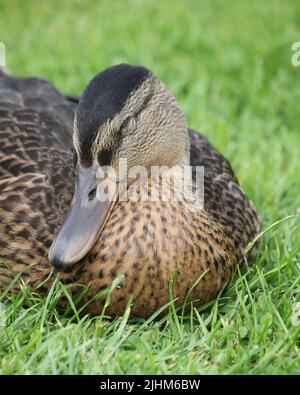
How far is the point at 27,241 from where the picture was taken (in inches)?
136

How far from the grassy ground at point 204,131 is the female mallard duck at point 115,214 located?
137 millimetres

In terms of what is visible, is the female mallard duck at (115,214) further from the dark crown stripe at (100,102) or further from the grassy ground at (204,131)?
the grassy ground at (204,131)

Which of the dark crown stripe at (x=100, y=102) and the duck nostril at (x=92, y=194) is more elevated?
the dark crown stripe at (x=100, y=102)

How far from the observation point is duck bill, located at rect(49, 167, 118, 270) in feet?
10.5

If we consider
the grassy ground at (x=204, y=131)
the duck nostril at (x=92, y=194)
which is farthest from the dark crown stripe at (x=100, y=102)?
the grassy ground at (x=204, y=131)

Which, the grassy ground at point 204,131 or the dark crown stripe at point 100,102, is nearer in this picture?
the grassy ground at point 204,131

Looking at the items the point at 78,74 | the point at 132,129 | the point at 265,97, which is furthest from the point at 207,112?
the point at 132,129

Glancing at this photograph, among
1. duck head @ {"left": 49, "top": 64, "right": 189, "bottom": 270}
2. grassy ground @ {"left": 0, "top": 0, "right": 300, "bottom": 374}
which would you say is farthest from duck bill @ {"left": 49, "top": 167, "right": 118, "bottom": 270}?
grassy ground @ {"left": 0, "top": 0, "right": 300, "bottom": 374}

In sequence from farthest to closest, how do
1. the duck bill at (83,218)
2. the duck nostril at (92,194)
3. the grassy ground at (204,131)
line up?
the duck nostril at (92,194)
the duck bill at (83,218)
the grassy ground at (204,131)

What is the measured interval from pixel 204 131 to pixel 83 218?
2.24m

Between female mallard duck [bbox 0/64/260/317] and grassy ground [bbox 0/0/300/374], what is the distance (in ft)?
0.45

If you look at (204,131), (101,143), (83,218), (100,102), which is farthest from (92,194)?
(204,131)

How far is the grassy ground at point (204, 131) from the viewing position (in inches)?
121

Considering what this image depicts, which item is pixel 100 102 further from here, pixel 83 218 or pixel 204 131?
pixel 204 131
